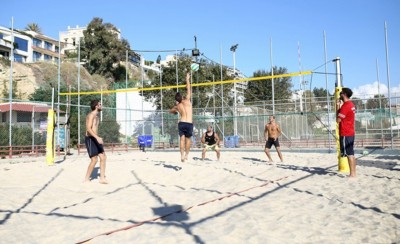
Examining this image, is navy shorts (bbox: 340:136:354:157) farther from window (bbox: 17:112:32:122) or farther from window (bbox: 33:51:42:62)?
window (bbox: 33:51:42:62)

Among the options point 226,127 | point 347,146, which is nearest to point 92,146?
point 347,146

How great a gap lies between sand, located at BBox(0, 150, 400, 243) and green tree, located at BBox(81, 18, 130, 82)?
40.6 m

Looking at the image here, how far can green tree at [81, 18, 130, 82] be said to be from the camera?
1731 inches

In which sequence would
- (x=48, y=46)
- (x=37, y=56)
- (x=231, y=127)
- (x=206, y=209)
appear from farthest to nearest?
(x=48, y=46)
(x=37, y=56)
(x=231, y=127)
(x=206, y=209)

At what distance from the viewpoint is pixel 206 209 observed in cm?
360

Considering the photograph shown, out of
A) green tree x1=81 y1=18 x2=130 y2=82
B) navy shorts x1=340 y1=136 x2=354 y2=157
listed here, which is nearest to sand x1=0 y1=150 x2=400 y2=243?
navy shorts x1=340 y1=136 x2=354 y2=157

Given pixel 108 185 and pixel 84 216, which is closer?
pixel 84 216

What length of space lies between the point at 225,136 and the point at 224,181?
13.4 meters

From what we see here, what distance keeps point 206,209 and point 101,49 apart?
43.7 m

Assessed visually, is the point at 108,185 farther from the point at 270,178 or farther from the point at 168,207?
the point at 270,178

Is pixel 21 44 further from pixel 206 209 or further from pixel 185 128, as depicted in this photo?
pixel 206 209

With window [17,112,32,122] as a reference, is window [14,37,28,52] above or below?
above

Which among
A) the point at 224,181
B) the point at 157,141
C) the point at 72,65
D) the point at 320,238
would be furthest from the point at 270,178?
the point at 72,65

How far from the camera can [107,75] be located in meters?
45.9
